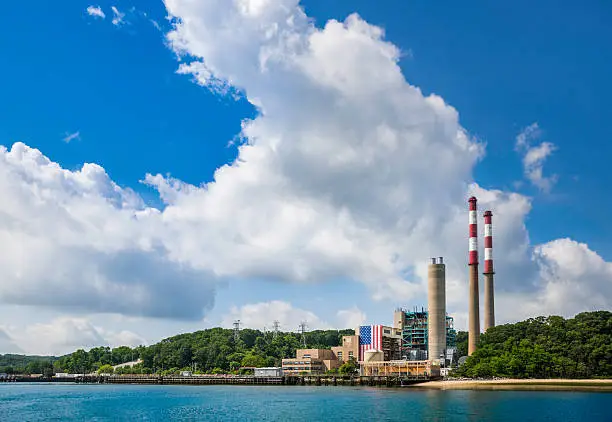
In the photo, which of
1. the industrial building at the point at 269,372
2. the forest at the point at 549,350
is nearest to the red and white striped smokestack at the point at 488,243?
the forest at the point at 549,350

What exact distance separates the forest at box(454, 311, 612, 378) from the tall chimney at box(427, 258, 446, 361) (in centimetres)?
3033

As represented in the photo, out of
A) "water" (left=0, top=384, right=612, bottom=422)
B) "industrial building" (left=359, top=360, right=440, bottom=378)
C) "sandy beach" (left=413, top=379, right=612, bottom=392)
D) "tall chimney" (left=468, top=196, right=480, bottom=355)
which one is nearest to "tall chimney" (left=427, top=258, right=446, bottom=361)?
"industrial building" (left=359, top=360, right=440, bottom=378)

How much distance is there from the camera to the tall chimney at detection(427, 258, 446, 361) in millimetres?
179500

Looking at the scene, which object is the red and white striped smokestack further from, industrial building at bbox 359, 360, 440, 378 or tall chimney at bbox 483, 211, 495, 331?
industrial building at bbox 359, 360, 440, 378

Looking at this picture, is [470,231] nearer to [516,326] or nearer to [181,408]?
[516,326]

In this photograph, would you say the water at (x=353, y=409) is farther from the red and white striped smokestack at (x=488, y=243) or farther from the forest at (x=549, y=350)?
the red and white striped smokestack at (x=488, y=243)

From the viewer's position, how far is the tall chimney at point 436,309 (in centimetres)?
17950

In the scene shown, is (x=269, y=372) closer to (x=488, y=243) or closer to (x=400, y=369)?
(x=400, y=369)

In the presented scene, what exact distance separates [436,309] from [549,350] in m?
46.7

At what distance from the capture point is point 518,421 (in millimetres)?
69312

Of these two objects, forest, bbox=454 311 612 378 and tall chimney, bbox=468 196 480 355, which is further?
tall chimney, bbox=468 196 480 355

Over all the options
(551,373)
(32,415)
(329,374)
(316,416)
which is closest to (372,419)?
(316,416)

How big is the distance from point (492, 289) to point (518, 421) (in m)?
96.1

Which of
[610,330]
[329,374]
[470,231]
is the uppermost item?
[470,231]
